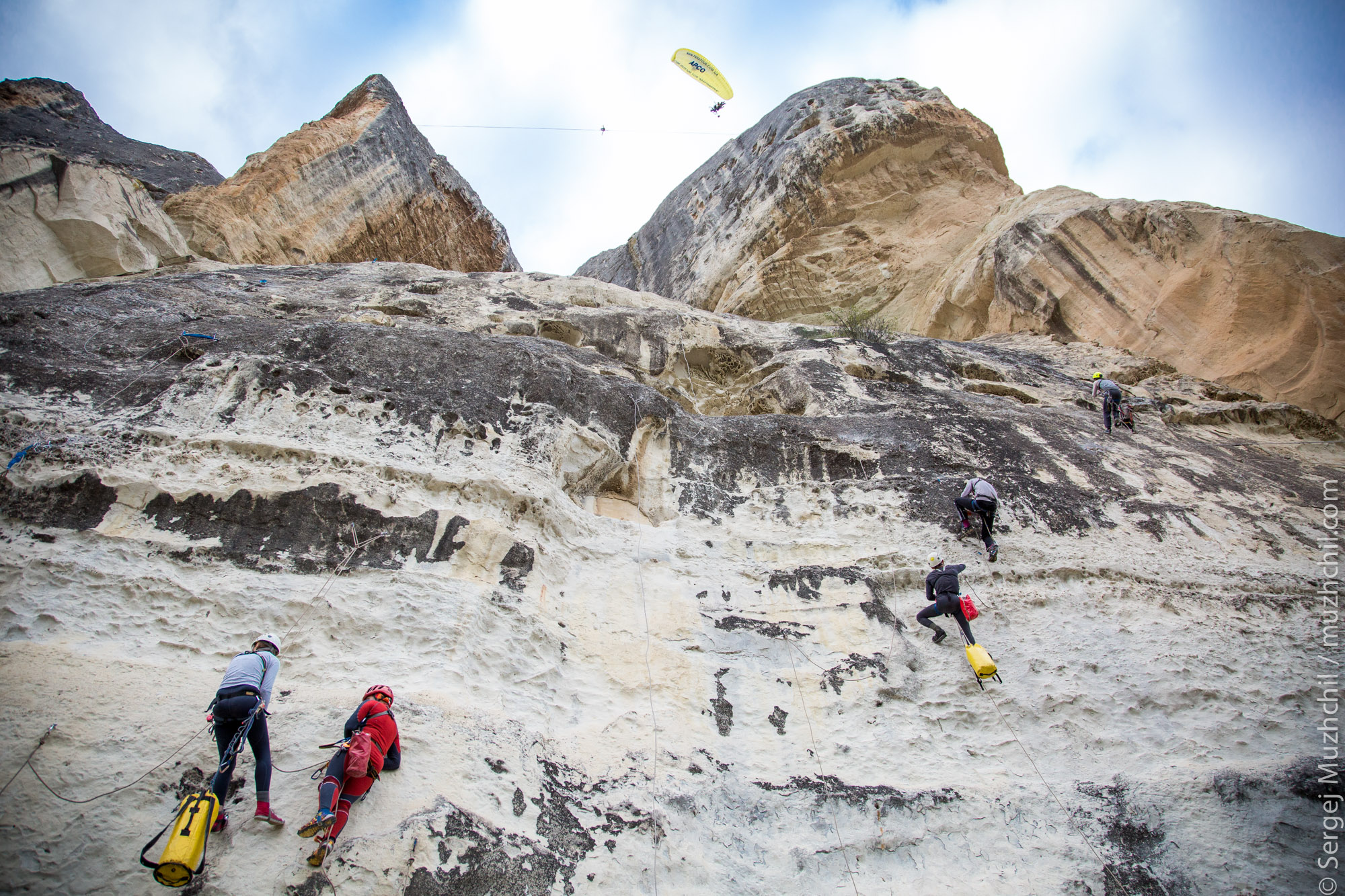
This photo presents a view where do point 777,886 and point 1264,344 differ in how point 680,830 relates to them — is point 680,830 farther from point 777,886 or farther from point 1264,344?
point 1264,344

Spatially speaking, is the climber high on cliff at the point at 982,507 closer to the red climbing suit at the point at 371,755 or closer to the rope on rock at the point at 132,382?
the red climbing suit at the point at 371,755

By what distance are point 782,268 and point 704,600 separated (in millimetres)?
12271

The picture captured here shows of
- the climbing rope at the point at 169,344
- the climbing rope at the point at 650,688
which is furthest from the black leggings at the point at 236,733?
the climbing rope at the point at 169,344

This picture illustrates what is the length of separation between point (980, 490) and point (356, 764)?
5833 millimetres

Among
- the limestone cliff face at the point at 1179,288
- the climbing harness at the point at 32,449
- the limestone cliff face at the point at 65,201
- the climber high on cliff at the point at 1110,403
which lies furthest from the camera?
the limestone cliff face at the point at 1179,288

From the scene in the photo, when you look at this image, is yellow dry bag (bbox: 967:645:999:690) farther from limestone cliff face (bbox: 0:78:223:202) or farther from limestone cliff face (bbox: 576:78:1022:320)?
limestone cliff face (bbox: 0:78:223:202)

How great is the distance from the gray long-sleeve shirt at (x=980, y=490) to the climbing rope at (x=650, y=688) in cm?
325

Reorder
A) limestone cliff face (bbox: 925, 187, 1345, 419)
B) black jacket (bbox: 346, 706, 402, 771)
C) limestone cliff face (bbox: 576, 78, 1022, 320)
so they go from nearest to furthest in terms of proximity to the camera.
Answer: black jacket (bbox: 346, 706, 402, 771) → limestone cliff face (bbox: 925, 187, 1345, 419) → limestone cliff face (bbox: 576, 78, 1022, 320)

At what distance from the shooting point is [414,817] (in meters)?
3.84

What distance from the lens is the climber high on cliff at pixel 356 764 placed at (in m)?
3.53

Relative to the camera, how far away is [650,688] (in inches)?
216

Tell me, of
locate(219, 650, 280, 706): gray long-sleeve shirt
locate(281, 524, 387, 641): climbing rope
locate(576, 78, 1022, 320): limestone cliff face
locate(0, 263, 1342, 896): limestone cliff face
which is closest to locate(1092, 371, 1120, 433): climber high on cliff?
locate(0, 263, 1342, 896): limestone cliff face

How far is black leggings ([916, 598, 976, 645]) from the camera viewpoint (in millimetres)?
5891

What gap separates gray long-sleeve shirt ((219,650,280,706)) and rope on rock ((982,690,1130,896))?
16.7ft
